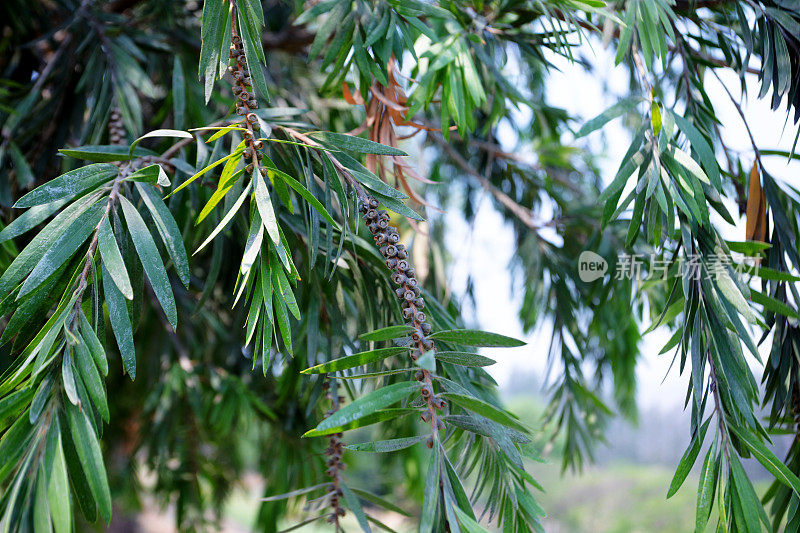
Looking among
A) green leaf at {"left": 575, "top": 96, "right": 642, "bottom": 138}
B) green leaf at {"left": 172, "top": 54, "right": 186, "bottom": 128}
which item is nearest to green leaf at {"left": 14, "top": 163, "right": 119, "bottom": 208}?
green leaf at {"left": 172, "top": 54, "right": 186, "bottom": 128}

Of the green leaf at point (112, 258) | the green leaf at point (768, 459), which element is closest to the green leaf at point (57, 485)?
the green leaf at point (112, 258)

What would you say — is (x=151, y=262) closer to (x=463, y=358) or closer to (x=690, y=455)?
(x=463, y=358)

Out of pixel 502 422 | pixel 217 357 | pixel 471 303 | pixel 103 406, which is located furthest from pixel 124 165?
pixel 471 303

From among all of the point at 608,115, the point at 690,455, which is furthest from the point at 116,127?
the point at 690,455

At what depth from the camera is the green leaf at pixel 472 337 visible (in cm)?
44

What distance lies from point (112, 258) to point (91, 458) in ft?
0.47

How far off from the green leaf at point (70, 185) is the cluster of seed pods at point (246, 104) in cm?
13

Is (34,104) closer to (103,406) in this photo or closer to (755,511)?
(103,406)

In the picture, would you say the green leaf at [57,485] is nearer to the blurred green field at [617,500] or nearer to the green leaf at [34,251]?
the green leaf at [34,251]

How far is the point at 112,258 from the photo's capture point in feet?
1.42

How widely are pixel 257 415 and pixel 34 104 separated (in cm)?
60

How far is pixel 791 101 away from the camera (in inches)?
24.9

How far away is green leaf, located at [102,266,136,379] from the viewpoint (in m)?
0.43

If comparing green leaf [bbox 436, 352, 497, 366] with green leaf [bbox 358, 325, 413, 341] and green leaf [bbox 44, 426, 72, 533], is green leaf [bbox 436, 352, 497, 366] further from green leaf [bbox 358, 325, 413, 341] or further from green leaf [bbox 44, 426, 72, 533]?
green leaf [bbox 44, 426, 72, 533]
